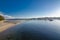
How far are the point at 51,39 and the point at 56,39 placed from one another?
27.4 inches

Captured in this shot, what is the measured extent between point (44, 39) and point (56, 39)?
1.71m

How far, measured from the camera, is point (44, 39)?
1170 centimetres

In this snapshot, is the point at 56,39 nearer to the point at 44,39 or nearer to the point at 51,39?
the point at 51,39

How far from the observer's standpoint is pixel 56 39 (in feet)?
38.8

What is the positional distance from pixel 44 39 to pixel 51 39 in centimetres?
102

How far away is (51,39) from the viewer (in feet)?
38.9

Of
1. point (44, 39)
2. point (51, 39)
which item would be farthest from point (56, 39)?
point (44, 39)
